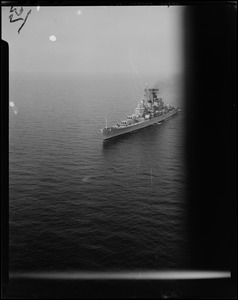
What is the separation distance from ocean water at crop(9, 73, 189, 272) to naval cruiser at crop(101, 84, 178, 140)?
15cm

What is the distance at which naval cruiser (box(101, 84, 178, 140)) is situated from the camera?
6.27 metres

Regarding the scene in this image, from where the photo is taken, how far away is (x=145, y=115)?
6.66 metres

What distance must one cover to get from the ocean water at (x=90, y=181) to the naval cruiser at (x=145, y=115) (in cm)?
15

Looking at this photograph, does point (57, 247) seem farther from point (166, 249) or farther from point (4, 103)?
point (4, 103)

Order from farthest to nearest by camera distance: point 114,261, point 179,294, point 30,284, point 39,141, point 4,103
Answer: point 39,141 < point 114,261 < point 30,284 < point 179,294 < point 4,103

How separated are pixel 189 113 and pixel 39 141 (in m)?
3.41

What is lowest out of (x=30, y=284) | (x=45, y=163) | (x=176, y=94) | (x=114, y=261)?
(x=114, y=261)

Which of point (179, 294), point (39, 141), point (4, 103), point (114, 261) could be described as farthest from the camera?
point (39, 141)

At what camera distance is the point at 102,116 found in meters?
6.45

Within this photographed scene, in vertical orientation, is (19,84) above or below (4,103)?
above

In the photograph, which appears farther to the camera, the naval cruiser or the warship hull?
the warship hull

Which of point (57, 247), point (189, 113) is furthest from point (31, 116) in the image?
point (189, 113)

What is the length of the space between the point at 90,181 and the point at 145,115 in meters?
2.02

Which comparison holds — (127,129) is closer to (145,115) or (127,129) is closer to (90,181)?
(145,115)
